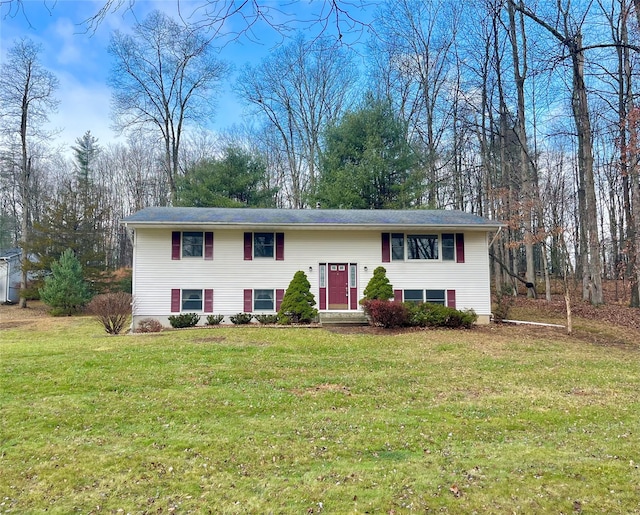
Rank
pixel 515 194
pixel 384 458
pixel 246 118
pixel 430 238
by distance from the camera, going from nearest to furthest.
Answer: pixel 384 458, pixel 430 238, pixel 515 194, pixel 246 118

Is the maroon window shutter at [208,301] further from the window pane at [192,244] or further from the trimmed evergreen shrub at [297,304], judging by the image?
the trimmed evergreen shrub at [297,304]

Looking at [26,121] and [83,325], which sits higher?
[26,121]

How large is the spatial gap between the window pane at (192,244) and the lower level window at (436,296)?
8.74m

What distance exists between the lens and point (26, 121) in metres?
22.7

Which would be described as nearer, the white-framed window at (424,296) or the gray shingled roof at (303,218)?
the gray shingled roof at (303,218)

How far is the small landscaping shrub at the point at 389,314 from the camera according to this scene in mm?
12711

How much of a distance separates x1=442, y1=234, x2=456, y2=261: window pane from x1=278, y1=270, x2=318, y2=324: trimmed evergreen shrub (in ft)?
17.9

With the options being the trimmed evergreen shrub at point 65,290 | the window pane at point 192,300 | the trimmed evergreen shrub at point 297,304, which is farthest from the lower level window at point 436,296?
the trimmed evergreen shrub at point 65,290

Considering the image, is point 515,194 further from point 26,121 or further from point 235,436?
point 26,121

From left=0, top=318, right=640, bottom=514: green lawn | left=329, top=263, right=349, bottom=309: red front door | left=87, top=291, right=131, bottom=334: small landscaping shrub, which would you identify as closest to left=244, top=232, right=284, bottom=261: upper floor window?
left=329, top=263, right=349, bottom=309: red front door

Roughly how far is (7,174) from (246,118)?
15545 millimetres

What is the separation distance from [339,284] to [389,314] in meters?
2.88

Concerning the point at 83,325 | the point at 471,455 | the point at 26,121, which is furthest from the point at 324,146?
the point at 471,455

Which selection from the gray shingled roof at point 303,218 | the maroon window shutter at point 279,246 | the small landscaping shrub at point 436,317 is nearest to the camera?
the small landscaping shrub at point 436,317
